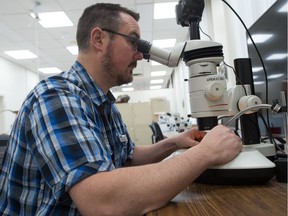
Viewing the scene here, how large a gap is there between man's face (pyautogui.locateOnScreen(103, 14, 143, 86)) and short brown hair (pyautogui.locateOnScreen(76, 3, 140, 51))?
0.12 ft

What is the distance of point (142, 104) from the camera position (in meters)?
7.11

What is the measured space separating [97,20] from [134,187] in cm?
71

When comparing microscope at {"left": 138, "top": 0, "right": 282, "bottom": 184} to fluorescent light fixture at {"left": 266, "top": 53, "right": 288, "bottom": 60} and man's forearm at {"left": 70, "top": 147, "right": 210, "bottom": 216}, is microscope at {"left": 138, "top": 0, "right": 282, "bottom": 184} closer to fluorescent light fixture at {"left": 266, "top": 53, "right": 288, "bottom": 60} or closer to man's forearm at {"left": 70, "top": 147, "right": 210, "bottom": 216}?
man's forearm at {"left": 70, "top": 147, "right": 210, "bottom": 216}

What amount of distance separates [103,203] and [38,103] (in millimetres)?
307

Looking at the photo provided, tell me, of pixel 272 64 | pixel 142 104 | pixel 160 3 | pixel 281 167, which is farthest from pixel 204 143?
pixel 142 104

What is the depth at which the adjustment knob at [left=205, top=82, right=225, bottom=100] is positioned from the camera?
2.59 ft

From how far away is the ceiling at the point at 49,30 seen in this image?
155 inches

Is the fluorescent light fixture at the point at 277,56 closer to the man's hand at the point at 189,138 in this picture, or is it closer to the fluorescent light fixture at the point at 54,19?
the man's hand at the point at 189,138

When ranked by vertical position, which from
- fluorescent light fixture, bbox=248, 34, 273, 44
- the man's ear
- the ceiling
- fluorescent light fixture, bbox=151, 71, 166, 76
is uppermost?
the ceiling

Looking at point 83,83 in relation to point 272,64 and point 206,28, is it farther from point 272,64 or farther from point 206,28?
point 206,28

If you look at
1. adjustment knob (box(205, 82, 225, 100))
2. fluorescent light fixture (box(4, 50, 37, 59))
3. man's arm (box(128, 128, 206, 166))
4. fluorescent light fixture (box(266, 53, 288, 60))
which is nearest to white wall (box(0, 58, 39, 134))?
fluorescent light fixture (box(4, 50, 37, 59))

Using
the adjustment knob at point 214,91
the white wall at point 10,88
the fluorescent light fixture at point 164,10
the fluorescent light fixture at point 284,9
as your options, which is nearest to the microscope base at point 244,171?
the adjustment knob at point 214,91

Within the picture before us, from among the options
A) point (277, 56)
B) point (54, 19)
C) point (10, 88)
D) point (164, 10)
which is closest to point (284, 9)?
point (277, 56)

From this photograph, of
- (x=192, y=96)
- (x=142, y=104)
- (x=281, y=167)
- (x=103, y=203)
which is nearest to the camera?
(x=103, y=203)
